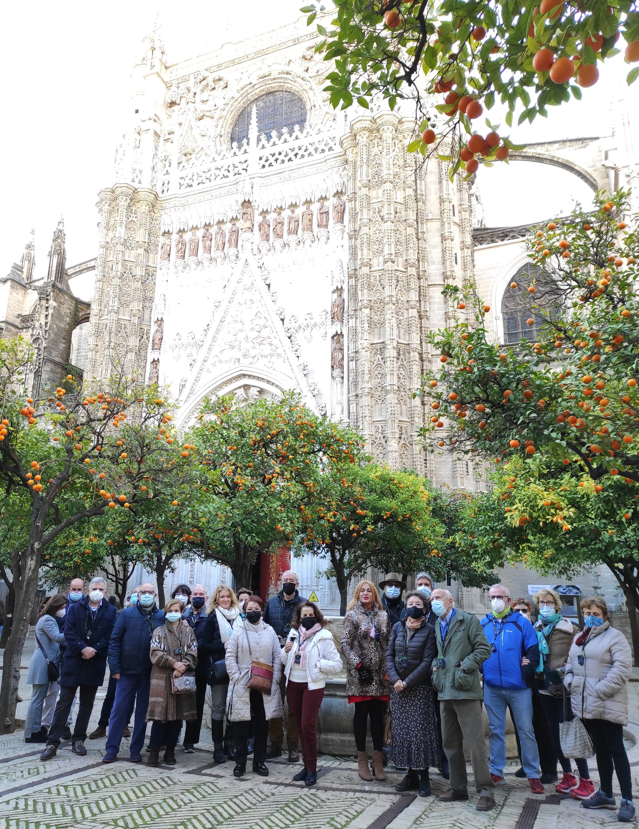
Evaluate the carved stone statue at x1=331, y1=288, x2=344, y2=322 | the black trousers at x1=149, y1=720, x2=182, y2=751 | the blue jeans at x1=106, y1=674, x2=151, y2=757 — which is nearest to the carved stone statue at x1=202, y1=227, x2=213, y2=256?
the carved stone statue at x1=331, y1=288, x2=344, y2=322

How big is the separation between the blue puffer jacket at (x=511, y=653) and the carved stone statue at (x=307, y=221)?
1860 centimetres

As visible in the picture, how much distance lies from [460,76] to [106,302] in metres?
21.9

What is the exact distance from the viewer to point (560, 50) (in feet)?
9.43

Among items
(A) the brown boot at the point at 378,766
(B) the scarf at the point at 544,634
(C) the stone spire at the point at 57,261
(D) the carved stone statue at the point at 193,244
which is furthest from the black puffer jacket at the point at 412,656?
(C) the stone spire at the point at 57,261

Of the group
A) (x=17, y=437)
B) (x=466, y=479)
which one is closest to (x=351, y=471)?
(x=466, y=479)

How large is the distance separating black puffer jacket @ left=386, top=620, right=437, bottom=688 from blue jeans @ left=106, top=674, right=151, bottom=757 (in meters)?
2.23

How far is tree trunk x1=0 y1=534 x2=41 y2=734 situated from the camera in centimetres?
676

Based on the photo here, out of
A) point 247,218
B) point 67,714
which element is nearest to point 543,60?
point 67,714

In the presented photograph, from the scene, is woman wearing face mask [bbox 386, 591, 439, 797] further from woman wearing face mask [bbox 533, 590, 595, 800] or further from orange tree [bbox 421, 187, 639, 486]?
orange tree [bbox 421, 187, 639, 486]

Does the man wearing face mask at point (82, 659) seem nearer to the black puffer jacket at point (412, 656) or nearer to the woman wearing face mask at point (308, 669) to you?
the woman wearing face mask at point (308, 669)

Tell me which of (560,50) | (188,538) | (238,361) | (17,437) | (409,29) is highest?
(238,361)

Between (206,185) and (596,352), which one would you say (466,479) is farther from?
(206,185)

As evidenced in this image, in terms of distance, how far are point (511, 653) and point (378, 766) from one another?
1.34 m

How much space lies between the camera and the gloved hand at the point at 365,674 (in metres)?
4.93
